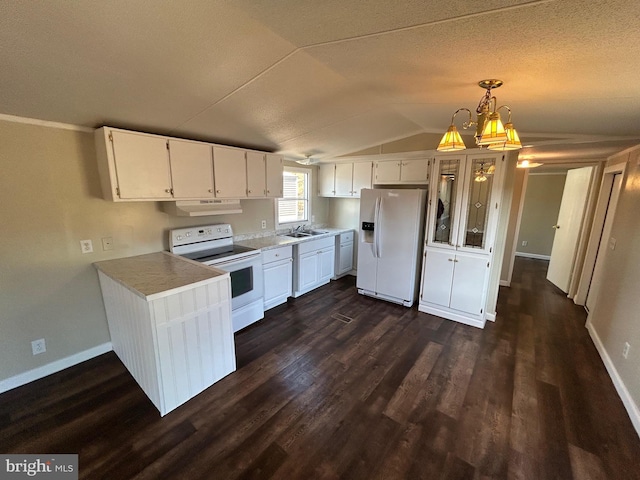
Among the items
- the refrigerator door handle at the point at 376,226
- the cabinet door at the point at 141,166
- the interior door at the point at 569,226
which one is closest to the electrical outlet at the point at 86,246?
the cabinet door at the point at 141,166

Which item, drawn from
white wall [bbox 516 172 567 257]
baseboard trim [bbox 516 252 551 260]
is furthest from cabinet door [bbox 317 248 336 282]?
baseboard trim [bbox 516 252 551 260]

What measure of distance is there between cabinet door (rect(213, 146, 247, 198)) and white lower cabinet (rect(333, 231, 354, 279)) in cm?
202

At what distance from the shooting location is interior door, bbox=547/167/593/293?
4094 mm

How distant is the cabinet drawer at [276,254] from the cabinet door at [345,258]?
4.05ft

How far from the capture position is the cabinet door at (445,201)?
320 centimetres

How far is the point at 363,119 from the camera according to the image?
9.22 ft

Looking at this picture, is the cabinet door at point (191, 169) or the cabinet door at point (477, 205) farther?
the cabinet door at point (477, 205)

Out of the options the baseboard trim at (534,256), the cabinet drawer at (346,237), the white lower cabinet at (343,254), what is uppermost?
the cabinet drawer at (346,237)

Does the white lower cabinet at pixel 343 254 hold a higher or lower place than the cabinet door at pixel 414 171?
lower

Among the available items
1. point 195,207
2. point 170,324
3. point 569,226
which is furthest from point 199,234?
point 569,226

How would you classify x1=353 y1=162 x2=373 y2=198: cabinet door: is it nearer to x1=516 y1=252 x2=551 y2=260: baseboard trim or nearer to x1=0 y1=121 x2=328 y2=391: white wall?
x1=0 y1=121 x2=328 y2=391: white wall

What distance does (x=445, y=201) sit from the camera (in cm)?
339

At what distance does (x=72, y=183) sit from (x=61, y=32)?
1.47 meters

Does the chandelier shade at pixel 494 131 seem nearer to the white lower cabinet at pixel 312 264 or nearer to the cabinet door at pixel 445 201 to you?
the cabinet door at pixel 445 201
